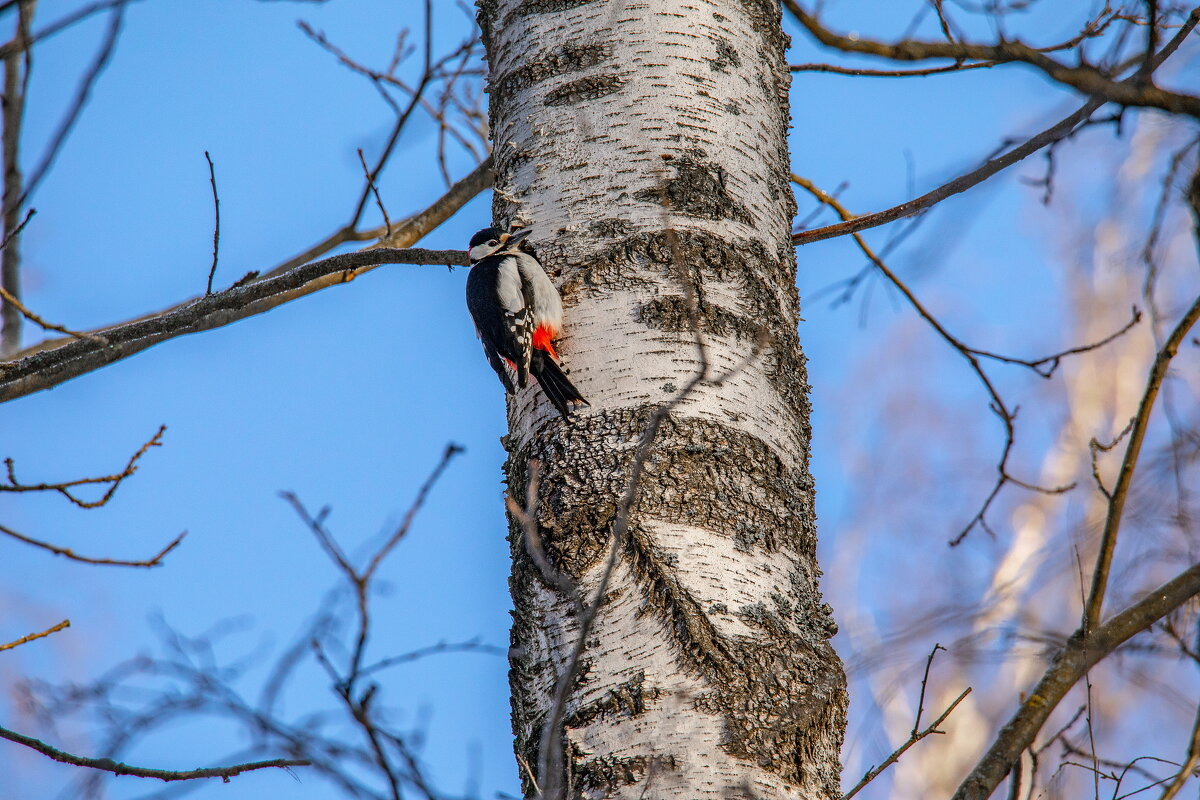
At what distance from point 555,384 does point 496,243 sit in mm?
844

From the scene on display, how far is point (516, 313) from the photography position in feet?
9.53

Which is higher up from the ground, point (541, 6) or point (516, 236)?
point (541, 6)

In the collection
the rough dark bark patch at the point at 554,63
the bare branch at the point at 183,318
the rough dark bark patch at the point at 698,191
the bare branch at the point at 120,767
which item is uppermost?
the rough dark bark patch at the point at 554,63

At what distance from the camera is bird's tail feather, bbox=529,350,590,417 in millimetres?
1967

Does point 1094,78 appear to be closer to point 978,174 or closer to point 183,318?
point 978,174

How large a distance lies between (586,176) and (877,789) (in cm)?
661

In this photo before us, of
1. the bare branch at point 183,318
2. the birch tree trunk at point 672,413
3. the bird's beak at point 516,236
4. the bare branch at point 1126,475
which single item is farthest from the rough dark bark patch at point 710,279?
the bare branch at point 1126,475

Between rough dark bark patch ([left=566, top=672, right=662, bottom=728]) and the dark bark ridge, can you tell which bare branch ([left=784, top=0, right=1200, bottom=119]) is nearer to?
the dark bark ridge

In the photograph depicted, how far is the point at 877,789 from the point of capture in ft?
25.0

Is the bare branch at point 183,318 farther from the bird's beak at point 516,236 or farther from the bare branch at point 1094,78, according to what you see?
the bare branch at point 1094,78

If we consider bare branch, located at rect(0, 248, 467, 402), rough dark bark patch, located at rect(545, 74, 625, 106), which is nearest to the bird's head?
bare branch, located at rect(0, 248, 467, 402)

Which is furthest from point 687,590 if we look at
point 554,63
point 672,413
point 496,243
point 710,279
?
point 496,243

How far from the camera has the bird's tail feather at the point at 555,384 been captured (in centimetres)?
197

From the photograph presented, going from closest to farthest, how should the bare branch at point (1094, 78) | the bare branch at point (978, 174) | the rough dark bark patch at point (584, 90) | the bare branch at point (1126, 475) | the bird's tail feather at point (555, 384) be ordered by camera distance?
the bare branch at point (1094, 78)
the bare branch at point (978, 174)
the bird's tail feather at point (555, 384)
the bare branch at point (1126, 475)
the rough dark bark patch at point (584, 90)
